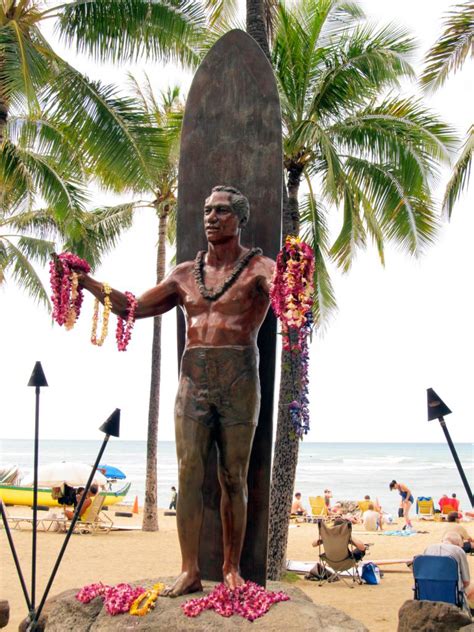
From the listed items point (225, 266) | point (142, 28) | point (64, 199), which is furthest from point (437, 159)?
point (225, 266)

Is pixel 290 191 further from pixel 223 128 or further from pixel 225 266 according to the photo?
pixel 225 266

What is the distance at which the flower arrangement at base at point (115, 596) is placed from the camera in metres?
4.77

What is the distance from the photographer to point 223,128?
6.21 meters

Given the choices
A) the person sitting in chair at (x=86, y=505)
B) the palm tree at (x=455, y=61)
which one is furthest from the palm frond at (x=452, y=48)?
the person sitting in chair at (x=86, y=505)

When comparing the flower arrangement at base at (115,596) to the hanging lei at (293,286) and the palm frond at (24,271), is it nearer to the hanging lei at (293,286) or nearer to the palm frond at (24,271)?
the hanging lei at (293,286)

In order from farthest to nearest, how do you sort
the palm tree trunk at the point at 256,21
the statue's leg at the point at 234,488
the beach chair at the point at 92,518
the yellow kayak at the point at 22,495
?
the yellow kayak at the point at 22,495 → the beach chair at the point at 92,518 → the palm tree trunk at the point at 256,21 → the statue's leg at the point at 234,488

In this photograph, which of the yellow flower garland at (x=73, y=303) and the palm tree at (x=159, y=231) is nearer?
the yellow flower garland at (x=73, y=303)

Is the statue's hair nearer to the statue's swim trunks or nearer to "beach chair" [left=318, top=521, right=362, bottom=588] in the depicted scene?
the statue's swim trunks

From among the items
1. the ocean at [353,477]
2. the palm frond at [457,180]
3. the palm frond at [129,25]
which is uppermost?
the palm frond at [129,25]

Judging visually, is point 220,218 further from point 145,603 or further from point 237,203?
point 145,603

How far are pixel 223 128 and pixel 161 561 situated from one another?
9.99 metres

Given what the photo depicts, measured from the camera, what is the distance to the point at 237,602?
4711 millimetres

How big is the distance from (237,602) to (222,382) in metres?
Result: 1.29

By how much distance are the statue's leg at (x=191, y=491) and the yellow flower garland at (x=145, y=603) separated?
0.54 ft
